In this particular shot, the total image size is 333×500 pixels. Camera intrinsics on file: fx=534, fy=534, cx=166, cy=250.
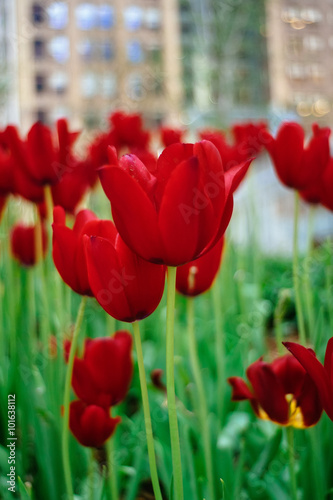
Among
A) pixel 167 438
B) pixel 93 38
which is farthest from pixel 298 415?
pixel 93 38

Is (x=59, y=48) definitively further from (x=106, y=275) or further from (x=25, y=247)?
(x=106, y=275)

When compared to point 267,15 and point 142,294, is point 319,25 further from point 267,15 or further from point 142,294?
point 267,15

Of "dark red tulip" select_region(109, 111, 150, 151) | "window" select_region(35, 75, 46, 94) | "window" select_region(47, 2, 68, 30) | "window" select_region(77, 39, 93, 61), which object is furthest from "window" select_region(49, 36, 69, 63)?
"dark red tulip" select_region(109, 111, 150, 151)

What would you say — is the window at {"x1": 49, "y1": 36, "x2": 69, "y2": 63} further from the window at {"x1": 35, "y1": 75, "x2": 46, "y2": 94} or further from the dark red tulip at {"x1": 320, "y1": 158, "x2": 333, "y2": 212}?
the dark red tulip at {"x1": 320, "y1": 158, "x2": 333, "y2": 212}

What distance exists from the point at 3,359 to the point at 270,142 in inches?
20.6

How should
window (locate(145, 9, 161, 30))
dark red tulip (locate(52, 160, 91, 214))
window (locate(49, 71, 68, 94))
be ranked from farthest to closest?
window (locate(49, 71, 68, 94)) → window (locate(145, 9, 161, 30)) → dark red tulip (locate(52, 160, 91, 214))

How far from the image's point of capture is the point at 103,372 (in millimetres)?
429

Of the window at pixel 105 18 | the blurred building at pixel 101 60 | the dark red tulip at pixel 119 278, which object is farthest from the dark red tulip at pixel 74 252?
the window at pixel 105 18

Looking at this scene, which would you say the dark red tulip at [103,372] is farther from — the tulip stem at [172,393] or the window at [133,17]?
the window at [133,17]

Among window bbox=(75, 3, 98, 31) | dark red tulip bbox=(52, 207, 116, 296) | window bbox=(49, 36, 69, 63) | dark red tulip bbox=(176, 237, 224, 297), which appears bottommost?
dark red tulip bbox=(176, 237, 224, 297)

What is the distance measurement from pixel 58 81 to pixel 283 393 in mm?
19326

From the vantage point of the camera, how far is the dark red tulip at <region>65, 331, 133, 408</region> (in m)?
0.42

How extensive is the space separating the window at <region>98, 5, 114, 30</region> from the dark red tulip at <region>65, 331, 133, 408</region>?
489 inches

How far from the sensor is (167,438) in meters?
0.63
